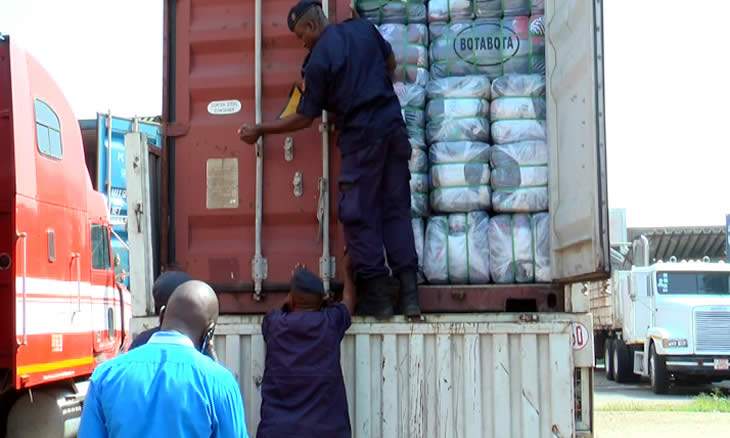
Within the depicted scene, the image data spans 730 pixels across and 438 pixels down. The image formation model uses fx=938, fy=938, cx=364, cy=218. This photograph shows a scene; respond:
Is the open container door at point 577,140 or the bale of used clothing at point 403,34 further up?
the bale of used clothing at point 403,34

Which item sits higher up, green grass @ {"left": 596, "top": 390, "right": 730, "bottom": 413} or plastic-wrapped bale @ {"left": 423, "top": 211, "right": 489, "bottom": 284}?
plastic-wrapped bale @ {"left": 423, "top": 211, "right": 489, "bottom": 284}

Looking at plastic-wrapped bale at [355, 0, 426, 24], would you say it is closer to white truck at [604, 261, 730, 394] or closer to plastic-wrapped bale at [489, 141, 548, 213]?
plastic-wrapped bale at [489, 141, 548, 213]

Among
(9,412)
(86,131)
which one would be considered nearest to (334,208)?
(9,412)

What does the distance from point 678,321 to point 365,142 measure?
13.1m

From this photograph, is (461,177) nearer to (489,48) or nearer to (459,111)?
(459,111)

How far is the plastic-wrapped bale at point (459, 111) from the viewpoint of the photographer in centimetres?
489

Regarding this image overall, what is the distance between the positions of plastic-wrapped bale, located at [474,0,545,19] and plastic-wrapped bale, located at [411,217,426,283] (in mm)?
1200

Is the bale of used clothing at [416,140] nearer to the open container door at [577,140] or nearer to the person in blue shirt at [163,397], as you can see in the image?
the open container door at [577,140]

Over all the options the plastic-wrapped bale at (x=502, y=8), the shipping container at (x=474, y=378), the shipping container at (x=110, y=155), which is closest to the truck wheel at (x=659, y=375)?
the shipping container at (x=110, y=155)

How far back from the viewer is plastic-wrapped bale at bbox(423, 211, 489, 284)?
4777 millimetres

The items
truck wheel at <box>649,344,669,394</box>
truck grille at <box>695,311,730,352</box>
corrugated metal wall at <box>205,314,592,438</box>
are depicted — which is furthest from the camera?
truck wheel at <box>649,344,669,394</box>

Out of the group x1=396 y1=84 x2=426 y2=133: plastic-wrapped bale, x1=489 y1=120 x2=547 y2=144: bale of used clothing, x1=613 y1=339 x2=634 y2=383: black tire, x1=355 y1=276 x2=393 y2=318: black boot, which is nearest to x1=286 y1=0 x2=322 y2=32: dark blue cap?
x1=396 y1=84 x2=426 y2=133: plastic-wrapped bale

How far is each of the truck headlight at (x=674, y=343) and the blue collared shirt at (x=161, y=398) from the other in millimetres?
→ 14509

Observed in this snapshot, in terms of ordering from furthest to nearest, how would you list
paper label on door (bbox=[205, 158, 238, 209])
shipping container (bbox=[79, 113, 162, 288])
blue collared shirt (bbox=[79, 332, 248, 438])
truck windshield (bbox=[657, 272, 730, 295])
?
truck windshield (bbox=[657, 272, 730, 295]) → shipping container (bbox=[79, 113, 162, 288]) → paper label on door (bbox=[205, 158, 238, 209]) → blue collared shirt (bbox=[79, 332, 248, 438])
